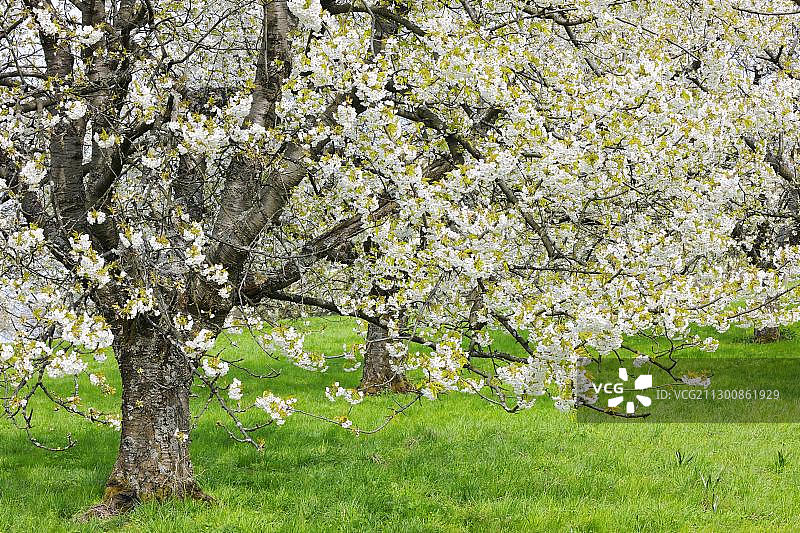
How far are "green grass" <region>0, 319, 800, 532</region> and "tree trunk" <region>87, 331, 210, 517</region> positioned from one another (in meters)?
0.20

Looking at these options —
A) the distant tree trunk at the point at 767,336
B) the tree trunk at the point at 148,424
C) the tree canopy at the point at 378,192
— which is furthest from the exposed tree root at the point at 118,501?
the distant tree trunk at the point at 767,336

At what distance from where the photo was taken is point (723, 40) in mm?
9102

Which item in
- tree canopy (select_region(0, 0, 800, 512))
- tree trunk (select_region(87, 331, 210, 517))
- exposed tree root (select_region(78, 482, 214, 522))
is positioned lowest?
exposed tree root (select_region(78, 482, 214, 522))

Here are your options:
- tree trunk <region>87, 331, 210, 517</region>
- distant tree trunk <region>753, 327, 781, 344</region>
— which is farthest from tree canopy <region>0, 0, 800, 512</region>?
distant tree trunk <region>753, 327, 781, 344</region>

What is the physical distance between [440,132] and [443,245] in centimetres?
135

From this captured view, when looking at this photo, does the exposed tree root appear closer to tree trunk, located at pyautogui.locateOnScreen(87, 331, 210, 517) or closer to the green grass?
tree trunk, located at pyautogui.locateOnScreen(87, 331, 210, 517)

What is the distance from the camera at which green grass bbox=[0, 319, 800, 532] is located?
615 cm

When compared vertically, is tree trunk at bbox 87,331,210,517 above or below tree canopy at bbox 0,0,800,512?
below

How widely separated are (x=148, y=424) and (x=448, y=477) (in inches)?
116

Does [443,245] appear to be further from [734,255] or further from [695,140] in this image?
[734,255]

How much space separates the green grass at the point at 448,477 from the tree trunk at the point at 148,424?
20cm

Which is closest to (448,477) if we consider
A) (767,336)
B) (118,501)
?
(118,501)

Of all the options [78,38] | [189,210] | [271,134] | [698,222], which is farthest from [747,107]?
[78,38]

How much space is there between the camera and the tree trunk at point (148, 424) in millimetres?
5949
